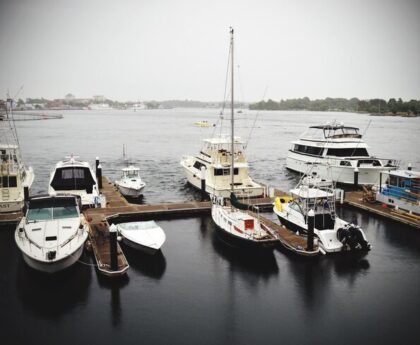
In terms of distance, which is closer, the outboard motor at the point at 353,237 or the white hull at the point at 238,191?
the outboard motor at the point at 353,237

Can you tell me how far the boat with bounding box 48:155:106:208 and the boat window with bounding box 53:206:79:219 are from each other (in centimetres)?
680

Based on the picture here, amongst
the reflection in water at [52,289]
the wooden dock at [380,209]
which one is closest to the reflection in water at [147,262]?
the reflection in water at [52,289]

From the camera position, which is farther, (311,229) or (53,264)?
(311,229)

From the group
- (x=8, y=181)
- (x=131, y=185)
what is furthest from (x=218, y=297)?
(x=131, y=185)

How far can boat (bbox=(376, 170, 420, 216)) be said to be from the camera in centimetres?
2627

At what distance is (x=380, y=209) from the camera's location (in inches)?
1115

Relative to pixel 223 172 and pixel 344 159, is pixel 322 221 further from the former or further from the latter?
pixel 344 159

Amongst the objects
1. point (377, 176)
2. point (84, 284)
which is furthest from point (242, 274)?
point (377, 176)

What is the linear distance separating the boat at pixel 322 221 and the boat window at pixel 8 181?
1643 centimetres

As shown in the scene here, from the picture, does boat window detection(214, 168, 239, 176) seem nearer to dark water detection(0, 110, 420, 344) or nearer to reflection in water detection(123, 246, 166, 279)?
dark water detection(0, 110, 420, 344)

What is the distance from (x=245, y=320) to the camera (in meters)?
16.1

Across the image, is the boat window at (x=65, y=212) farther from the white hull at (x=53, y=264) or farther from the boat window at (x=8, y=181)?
the boat window at (x=8, y=181)

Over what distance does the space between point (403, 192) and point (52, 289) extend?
20678 mm

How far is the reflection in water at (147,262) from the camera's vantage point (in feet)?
64.4
